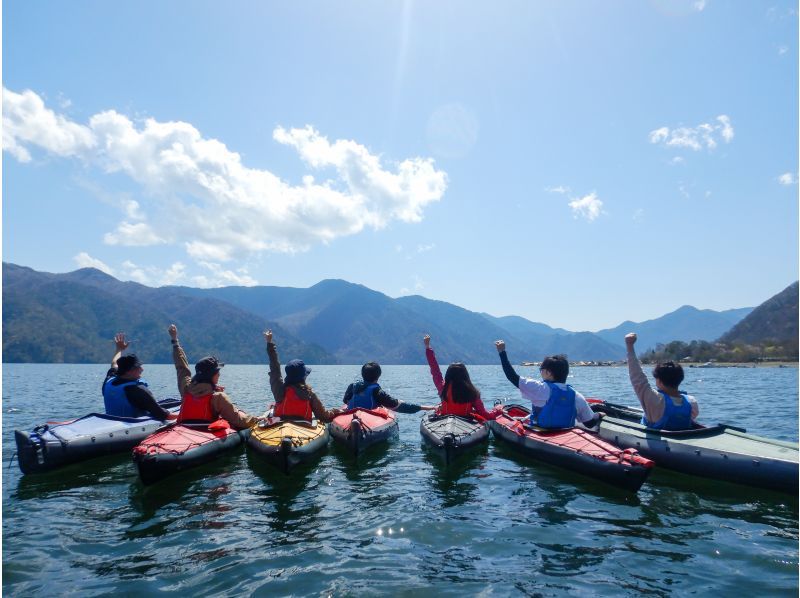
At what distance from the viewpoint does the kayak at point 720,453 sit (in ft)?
29.8

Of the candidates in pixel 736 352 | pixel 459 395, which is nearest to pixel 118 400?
pixel 459 395

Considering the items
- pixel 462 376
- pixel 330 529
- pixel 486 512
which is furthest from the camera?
pixel 462 376

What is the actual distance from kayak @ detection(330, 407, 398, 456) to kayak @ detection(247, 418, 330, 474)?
630 millimetres

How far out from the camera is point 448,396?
14.6 m

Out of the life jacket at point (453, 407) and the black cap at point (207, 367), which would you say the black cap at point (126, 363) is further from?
the life jacket at point (453, 407)

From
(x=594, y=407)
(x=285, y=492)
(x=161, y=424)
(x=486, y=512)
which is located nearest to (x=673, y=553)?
(x=486, y=512)

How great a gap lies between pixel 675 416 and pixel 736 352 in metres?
168

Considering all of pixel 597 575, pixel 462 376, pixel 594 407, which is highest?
pixel 462 376

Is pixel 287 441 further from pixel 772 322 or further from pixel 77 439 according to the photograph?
pixel 772 322

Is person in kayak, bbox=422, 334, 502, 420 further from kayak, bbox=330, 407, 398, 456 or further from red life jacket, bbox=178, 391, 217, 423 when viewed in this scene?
red life jacket, bbox=178, 391, 217, 423

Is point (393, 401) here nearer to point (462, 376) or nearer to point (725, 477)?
point (462, 376)

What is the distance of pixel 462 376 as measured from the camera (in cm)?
1463

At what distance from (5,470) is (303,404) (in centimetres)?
793

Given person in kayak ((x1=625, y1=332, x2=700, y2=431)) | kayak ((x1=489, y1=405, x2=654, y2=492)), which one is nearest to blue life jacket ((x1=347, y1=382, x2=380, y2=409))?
kayak ((x1=489, y1=405, x2=654, y2=492))
